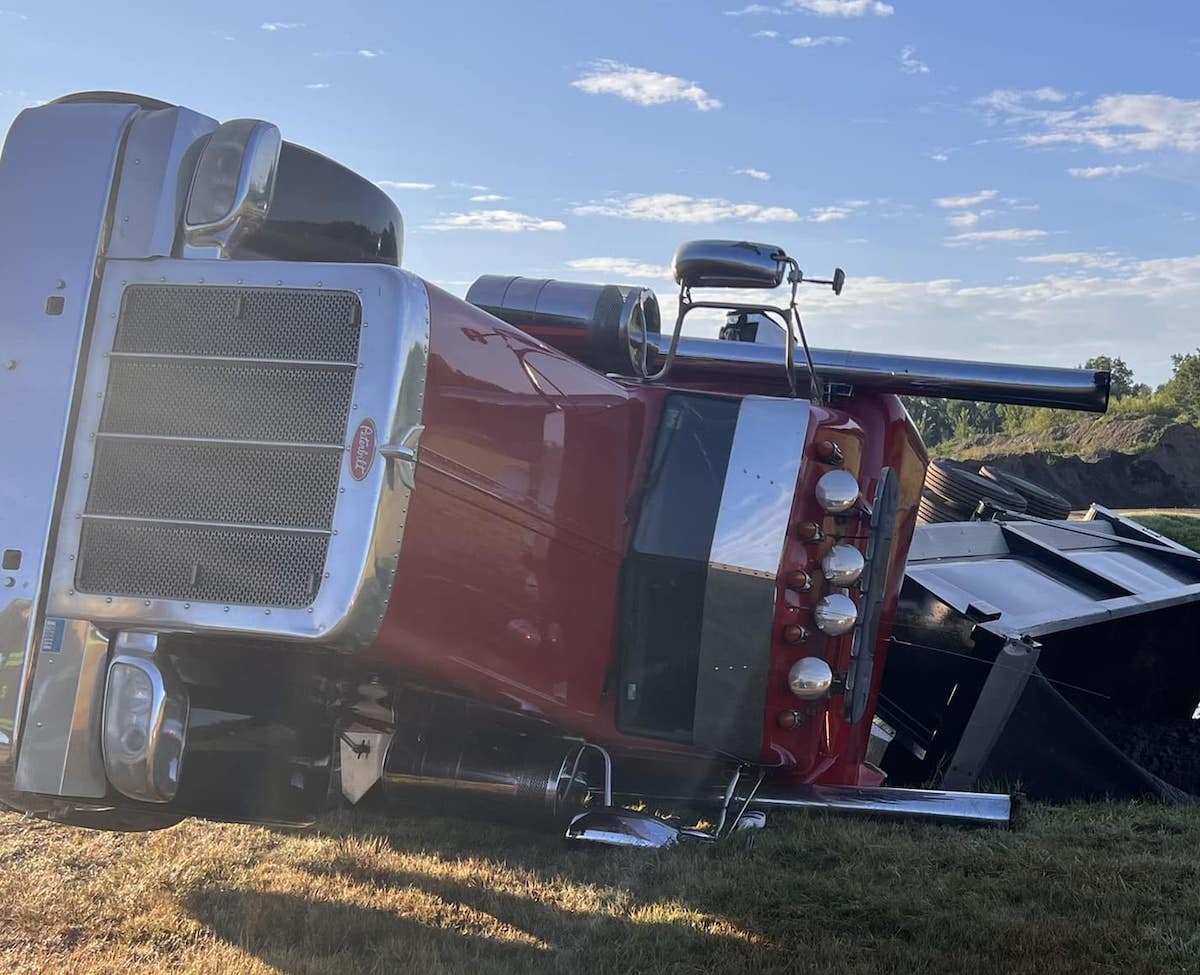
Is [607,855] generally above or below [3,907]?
above

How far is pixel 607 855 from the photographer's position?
13.9ft

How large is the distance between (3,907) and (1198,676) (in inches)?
207

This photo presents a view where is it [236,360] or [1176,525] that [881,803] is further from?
[1176,525]

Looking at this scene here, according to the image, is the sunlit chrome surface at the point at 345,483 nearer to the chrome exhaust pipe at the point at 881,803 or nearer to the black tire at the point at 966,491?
the chrome exhaust pipe at the point at 881,803

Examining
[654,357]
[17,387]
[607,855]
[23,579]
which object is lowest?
[607,855]

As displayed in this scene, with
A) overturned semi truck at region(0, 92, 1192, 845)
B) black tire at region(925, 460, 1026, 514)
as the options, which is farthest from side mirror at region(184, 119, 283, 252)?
black tire at region(925, 460, 1026, 514)

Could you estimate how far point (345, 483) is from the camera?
8.19ft

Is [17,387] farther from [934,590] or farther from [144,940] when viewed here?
[934,590]

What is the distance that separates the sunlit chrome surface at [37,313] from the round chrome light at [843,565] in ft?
6.80

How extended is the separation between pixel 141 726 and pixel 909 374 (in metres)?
2.73

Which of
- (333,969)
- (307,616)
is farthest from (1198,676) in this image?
(307,616)

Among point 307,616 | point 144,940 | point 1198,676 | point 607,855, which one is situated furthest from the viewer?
point 1198,676

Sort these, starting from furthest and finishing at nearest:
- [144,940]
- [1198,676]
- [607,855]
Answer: [1198,676] < [607,855] < [144,940]

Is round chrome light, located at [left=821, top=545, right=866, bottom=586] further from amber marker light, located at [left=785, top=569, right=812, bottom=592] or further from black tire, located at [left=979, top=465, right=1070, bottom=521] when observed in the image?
black tire, located at [left=979, top=465, right=1070, bottom=521]
